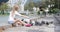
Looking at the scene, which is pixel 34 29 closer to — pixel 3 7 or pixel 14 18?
pixel 14 18

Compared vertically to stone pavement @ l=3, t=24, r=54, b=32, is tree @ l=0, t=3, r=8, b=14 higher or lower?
higher

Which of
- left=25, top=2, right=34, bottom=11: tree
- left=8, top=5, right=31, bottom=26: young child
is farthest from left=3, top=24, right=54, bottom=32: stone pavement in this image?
left=25, top=2, right=34, bottom=11: tree

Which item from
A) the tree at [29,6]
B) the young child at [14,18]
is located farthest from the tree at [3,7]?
the tree at [29,6]

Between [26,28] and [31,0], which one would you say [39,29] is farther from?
[31,0]

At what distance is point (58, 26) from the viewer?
1.49 metres

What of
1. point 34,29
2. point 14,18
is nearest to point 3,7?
point 14,18

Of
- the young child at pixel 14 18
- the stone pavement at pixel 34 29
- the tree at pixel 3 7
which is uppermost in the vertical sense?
the tree at pixel 3 7

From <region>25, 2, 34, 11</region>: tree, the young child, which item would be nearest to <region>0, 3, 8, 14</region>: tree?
the young child

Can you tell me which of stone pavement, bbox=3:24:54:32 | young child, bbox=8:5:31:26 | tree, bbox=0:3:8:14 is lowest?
stone pavement, bbox=3:24:54:32

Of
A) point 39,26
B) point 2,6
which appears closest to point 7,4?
point 2,6

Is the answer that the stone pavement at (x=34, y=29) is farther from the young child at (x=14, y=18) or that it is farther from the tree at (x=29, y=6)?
the tree at (x=29, y=6)

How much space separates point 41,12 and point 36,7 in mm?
61

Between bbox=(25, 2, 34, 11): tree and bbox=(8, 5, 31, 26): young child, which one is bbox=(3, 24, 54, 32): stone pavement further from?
bbox=(25, 2, 34, 11): tree

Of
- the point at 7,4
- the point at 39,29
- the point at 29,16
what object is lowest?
the point at 39,29
